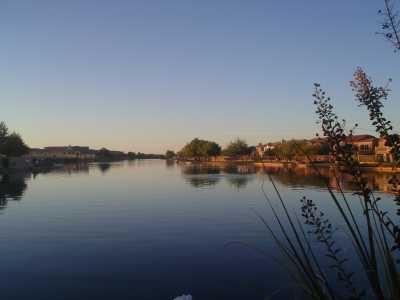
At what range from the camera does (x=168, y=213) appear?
17734 mm

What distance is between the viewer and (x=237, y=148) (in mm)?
136250

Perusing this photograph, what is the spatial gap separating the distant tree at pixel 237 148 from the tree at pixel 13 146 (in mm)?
81804

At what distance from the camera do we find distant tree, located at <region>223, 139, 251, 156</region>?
136 metres

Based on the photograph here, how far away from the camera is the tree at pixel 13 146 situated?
211ft

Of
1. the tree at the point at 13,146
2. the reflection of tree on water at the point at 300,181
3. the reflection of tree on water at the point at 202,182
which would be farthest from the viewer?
the tree at the point at 13,146

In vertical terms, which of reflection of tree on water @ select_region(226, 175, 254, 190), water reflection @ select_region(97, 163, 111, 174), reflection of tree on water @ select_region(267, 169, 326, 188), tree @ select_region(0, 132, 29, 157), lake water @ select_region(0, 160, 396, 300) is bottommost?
lake water @ select_region(0, 160, 396, 300)

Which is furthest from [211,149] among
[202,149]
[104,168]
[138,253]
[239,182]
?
[138,253]

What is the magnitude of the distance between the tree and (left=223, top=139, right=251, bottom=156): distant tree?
8180 cm

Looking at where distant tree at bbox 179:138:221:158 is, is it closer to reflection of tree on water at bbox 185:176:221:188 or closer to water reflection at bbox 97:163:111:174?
water reflection at bbox 97:163:111:174

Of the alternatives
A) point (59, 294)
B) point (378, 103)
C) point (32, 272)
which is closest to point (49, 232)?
point (32, 272)

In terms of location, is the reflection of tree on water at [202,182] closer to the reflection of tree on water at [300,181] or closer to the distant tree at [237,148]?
the reflection of tree on water at [300,181]

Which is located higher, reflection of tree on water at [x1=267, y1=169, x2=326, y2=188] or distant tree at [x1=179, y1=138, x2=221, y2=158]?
distant tree at [x1=179, y1=138, x2=221, y2=158]

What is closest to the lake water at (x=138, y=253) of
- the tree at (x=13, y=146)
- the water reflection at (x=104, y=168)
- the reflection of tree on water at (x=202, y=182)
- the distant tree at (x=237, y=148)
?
the reflection of tree on water at (x=202, y=182)

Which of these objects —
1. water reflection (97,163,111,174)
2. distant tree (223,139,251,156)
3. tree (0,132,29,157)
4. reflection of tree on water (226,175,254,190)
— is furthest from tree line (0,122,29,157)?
distant tree (223,139,251,156)
